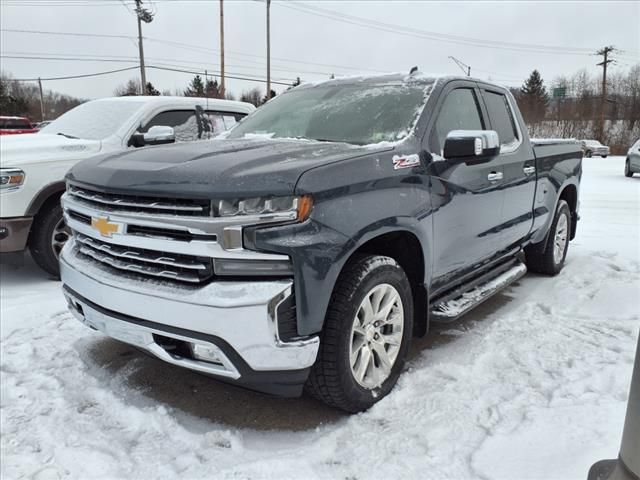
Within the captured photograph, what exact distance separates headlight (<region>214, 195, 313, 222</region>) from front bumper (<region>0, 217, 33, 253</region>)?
3377 mm

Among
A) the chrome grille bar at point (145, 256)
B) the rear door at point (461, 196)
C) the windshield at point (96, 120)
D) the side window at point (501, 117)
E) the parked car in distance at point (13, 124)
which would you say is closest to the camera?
the chrome grille bar at point (145, 256)

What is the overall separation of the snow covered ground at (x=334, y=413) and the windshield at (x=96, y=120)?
8.04 ft

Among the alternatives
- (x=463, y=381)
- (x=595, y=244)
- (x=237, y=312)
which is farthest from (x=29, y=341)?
(x=595, y=244)

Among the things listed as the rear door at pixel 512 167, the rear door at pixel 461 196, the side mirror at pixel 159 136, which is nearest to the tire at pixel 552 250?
the rear door at pixel 512 167

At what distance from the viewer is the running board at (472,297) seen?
336cm

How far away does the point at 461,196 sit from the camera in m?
3.42

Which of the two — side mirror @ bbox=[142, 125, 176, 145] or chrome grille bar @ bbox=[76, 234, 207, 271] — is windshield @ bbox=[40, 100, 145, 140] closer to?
side mirror @ bbox=[142, 125, 176, 145]

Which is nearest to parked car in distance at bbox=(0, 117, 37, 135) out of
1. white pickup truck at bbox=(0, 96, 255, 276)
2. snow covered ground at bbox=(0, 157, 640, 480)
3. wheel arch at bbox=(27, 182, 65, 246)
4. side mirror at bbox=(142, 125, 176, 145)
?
white pickup truck at bbox=(0, 96, 255, 276)

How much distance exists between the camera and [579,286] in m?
5.07

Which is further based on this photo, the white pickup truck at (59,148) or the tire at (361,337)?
the white pickup truck at (59,148)

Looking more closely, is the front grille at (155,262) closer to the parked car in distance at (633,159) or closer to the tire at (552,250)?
the tire at (552,250)

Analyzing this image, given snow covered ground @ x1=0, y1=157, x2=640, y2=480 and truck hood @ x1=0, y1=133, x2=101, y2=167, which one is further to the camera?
truck hood @ x1=0, y1=133, x2=101, y2=167

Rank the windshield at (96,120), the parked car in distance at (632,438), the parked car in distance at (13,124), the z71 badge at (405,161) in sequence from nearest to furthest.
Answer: the parked car in distance at (632,438)
the z71 badge at (405,161)
the windshield at (96,120)
the parked car in distance at (13,124)

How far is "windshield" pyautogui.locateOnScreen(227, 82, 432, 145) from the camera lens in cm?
333
